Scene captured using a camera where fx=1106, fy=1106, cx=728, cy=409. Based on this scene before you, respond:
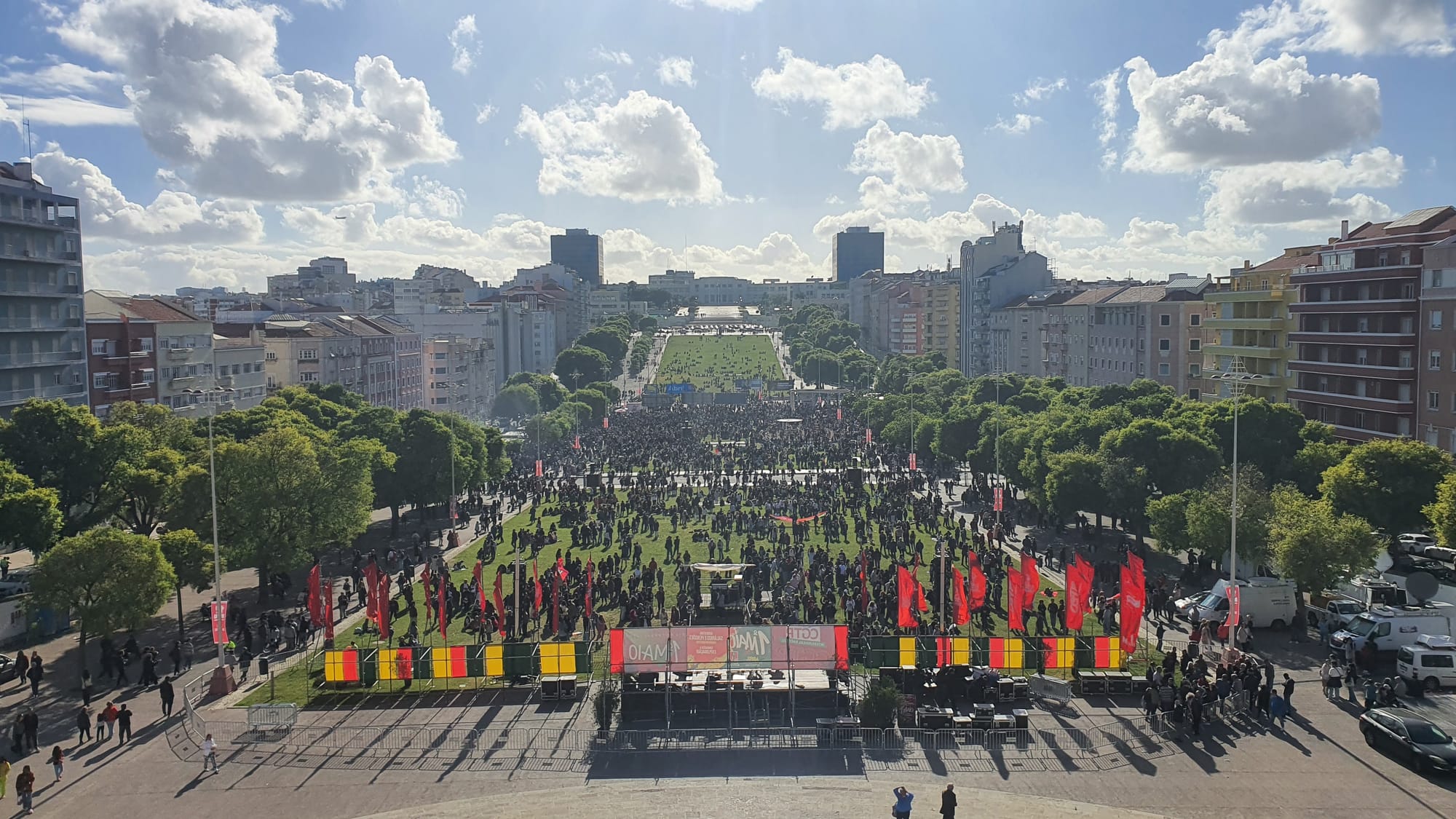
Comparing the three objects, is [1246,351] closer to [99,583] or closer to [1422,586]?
[1422,586]

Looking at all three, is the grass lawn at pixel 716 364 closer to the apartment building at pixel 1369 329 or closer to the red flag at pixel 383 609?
the apartment building at pixel 1369 329

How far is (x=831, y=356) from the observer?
473ft

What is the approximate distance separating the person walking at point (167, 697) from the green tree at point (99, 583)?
290 centimetres

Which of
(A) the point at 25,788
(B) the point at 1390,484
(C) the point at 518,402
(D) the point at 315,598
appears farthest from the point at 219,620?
(C) the point at 518,402

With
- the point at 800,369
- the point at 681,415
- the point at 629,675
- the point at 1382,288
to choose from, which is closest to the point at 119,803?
the point at 629,675

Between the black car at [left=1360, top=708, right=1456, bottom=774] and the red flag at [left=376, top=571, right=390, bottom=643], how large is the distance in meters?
23.8

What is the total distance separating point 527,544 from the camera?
152 feet

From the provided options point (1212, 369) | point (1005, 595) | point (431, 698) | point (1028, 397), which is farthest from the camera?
point (1028, 397)

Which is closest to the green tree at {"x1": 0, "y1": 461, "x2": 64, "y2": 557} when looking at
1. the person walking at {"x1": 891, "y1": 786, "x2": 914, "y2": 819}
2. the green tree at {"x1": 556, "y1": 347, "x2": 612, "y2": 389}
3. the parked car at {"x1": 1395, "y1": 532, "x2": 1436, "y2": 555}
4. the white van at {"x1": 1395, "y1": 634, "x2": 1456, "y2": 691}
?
the person walking at {"x1": 891, "y1": 786, "x2": 914, "y2": 819}

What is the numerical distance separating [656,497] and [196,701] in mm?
33570

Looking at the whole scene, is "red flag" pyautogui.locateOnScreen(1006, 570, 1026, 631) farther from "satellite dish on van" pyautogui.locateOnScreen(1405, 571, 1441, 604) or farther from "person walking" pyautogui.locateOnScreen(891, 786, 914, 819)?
"satellite dish on van" pyautogui.locateOnScreen(1405, 571, 1441, 604)

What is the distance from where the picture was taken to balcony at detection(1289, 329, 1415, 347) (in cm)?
4997

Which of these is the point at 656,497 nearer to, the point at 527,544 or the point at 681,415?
the point at 527,544

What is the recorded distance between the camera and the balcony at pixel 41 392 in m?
52.1
